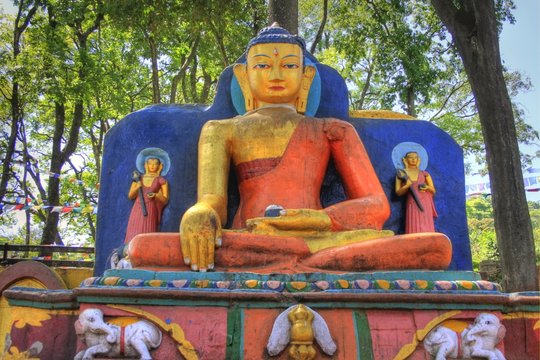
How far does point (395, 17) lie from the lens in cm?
1145

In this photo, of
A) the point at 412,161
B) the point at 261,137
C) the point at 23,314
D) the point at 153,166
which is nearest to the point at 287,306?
the point at 23,314

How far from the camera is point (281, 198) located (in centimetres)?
416

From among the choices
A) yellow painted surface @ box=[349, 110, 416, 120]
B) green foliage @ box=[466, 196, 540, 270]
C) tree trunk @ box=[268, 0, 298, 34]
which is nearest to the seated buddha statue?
yellow painted surface @ box=[349, 110, 416, 120]

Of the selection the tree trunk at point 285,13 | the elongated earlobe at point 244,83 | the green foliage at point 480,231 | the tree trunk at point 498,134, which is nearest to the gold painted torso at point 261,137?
the elongated earlobe at point 244,83

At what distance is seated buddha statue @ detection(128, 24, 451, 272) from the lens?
336 cm

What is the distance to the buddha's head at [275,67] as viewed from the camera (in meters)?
4.51

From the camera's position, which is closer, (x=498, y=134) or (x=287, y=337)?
(x=287, y=337)

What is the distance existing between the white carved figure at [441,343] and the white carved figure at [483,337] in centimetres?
5

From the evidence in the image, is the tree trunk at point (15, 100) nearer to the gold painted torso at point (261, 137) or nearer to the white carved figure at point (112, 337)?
the gold painted torso at point (261, 137)

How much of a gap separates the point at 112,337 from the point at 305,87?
277 cm

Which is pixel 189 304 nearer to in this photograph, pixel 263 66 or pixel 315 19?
pixel 263 66

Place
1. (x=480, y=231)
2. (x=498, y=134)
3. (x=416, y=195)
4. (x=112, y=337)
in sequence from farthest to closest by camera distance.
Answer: (x=480, y=231) < (x=498, y=134) < (x=416, y=195) < (x=112, y=337)

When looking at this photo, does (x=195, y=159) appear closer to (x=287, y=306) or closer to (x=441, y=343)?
(x=287, y=306)

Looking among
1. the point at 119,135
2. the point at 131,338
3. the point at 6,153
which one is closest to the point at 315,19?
the point at 6,153
